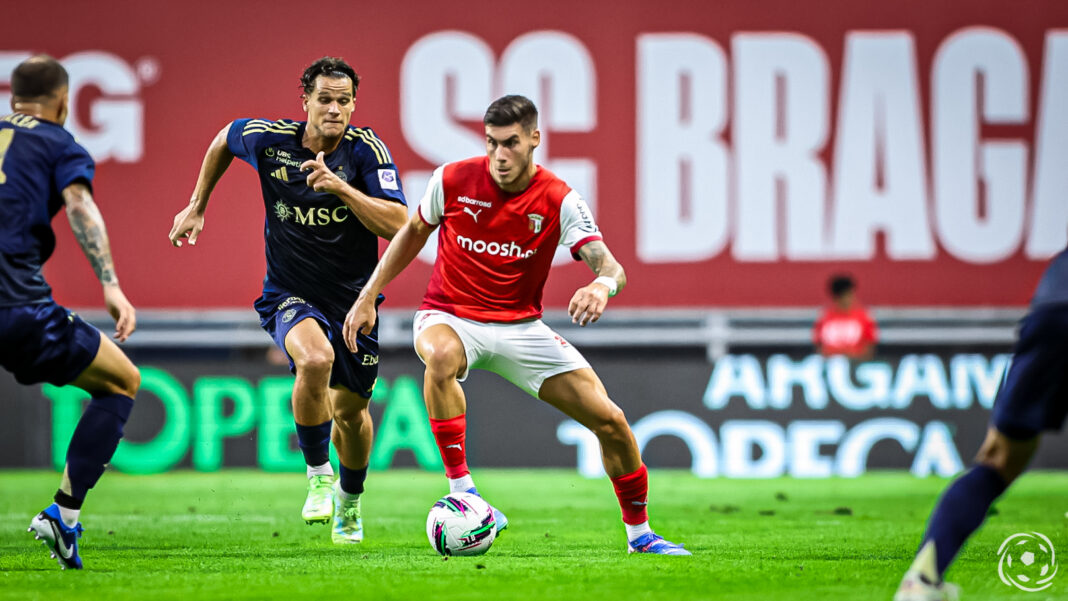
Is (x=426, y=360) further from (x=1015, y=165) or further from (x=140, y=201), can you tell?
(x=1015, y=165)

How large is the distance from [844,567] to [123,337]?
11.4ft

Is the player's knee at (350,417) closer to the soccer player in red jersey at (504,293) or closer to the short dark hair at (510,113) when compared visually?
the soccer player in red jersey at (504,293)

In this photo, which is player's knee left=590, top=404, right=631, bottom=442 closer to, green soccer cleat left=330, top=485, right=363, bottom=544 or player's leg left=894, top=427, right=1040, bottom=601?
green soccer cleat left=330, top=485, right=363, bottom=544

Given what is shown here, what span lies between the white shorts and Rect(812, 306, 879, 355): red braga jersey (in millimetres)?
8197

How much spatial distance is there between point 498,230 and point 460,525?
Answer: 5.08ft

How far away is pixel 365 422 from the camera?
7758 mm

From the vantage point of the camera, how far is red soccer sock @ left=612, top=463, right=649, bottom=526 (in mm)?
6824

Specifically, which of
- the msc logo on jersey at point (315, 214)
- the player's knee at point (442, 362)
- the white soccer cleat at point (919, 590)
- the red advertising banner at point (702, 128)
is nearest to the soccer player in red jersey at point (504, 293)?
the player's knee at point (442, 362)

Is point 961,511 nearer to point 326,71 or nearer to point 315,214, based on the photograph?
point 315,214

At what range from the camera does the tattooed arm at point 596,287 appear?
5.99 metres

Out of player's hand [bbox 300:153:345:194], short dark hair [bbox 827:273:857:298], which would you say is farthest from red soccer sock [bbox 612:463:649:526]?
short dark hair [bbox 827:273:857:298]

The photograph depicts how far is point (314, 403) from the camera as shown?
23.5ft

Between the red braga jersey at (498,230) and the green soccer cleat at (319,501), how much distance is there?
1.17 meters

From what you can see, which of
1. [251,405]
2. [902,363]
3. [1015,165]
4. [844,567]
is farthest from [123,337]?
[1015,165]
